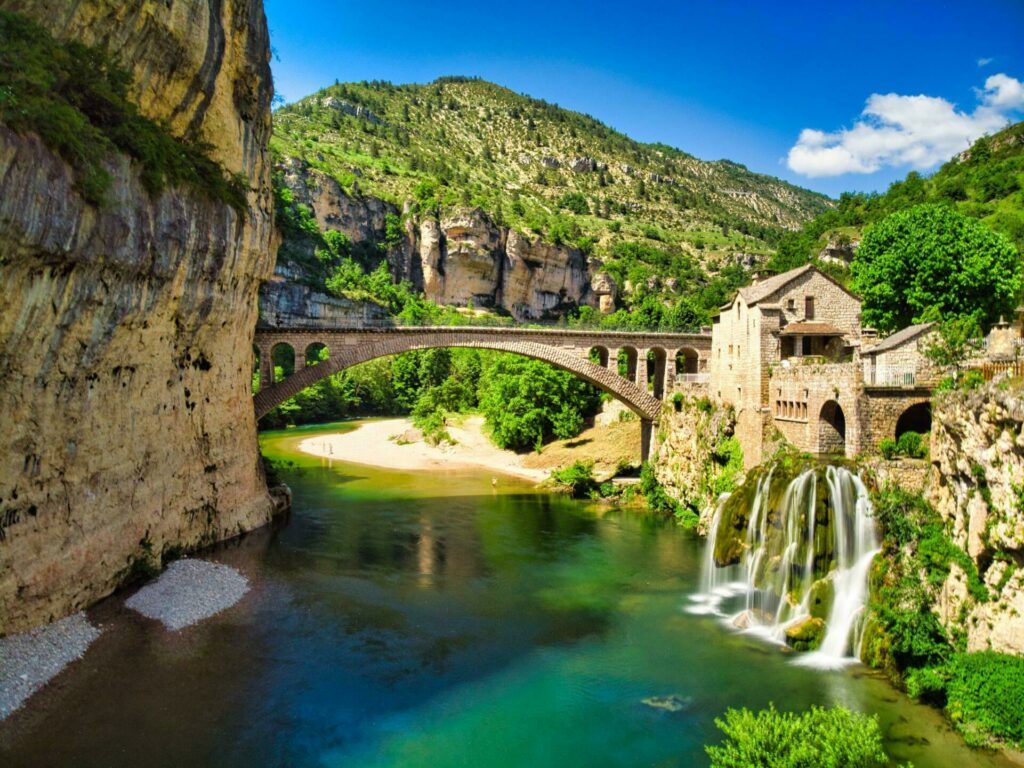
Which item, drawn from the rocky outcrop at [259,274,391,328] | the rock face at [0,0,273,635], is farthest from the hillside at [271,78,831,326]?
the rock face at [0,0,273,635]

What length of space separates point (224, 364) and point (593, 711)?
18.2 m

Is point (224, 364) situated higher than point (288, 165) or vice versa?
point (288, 165)

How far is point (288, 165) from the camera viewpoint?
72625 millimetres

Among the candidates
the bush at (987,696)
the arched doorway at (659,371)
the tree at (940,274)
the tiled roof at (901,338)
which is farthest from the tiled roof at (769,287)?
the bush at (987,696)

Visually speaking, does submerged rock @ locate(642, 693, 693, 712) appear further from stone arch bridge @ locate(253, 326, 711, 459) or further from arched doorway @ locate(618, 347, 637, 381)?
arched doorway @ locate(618, 347, 637, 381)

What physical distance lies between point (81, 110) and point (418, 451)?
122ft

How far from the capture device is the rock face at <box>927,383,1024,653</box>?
12.9 metres

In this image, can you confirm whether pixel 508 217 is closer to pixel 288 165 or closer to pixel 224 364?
pixel 288 165

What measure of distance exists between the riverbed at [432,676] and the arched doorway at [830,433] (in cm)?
601

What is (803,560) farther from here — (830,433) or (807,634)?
(830,433)

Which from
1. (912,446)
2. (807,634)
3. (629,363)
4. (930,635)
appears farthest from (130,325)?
(629,363)

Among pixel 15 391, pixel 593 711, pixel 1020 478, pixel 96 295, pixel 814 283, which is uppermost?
pixel 814 283

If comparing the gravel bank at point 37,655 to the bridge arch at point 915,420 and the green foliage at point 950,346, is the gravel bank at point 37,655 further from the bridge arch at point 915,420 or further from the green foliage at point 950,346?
the green foliage at point 950,346

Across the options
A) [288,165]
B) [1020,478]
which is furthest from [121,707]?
[288,165]
